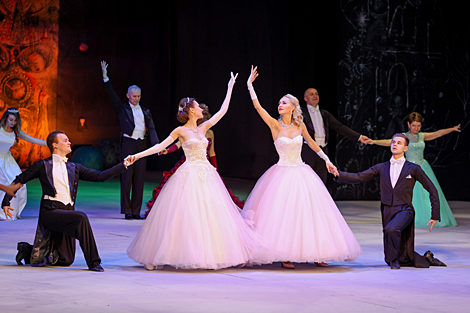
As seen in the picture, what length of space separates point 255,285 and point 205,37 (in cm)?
1139

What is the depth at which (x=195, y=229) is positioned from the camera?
4.77 m

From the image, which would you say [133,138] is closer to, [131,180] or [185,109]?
[131,180]

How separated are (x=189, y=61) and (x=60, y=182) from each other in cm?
1098

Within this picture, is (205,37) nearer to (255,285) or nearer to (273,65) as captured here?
(273,65)

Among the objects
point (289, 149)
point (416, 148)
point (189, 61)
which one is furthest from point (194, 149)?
point (189, 61)

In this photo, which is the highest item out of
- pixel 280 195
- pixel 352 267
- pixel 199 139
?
pixel 199 139

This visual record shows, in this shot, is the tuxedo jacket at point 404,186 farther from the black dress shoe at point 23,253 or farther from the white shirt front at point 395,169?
the black dress shoe at point 23,253

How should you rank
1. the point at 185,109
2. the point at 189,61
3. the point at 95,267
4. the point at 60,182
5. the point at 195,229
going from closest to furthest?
the point at 95,267 → the point at 195,229 → the point at 60,182 → the point at 185,109 → the point at 189,61

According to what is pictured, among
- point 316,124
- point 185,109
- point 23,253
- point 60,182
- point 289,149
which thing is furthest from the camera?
point 316,124

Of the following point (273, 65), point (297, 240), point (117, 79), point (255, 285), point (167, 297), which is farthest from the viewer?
point (117, 79)

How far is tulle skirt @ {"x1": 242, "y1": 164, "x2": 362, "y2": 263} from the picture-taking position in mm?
4902

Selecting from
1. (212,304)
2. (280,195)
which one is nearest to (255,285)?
(212,304)

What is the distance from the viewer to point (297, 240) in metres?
4.93

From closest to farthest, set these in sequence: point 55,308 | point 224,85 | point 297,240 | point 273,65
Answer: point 55,308 < point 297,240 < point 273,65 < point 224,85
